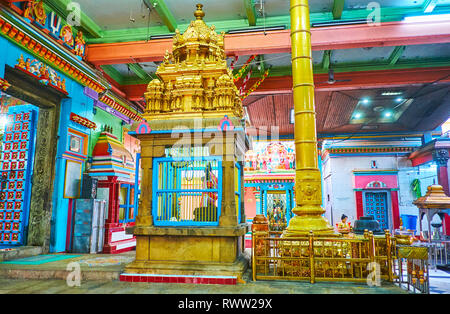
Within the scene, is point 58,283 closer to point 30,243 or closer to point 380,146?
point 30,243

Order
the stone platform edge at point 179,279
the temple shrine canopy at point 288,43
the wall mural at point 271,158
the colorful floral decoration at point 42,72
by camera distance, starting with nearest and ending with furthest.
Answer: the stone platform edge at point 179,279 → the colorful floral decoration at point 42,72 → the temple shrine canopy at point 288,43 → the wall mural at point 271,158

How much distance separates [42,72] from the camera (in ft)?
23.6

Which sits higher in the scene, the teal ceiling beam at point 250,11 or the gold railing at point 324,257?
the teal ceiling beam at point 250,11

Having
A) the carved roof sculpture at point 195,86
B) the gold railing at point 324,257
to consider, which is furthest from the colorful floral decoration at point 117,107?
the gold railing at point 324,257

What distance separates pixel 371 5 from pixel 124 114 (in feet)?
29.4

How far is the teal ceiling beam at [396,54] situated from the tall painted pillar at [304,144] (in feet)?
18.3

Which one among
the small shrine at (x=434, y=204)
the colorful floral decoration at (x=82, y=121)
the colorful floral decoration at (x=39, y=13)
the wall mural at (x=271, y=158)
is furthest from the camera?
the wall mural at (x=271, y=158)

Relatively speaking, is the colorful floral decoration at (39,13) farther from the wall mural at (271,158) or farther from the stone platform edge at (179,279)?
the wall mural at (271,158)

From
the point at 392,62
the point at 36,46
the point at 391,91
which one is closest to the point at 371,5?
the point at 392,62

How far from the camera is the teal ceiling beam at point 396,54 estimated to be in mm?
9985

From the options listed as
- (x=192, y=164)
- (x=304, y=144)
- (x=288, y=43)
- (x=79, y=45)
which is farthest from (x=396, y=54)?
(x=79, y=45)

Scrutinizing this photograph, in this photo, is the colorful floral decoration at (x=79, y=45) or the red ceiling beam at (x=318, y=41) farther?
the colorful floral decoration at (x=79, y=45)

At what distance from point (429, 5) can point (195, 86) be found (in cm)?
688
